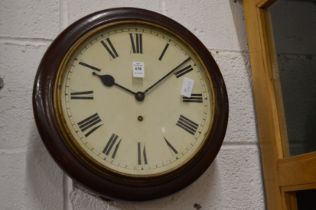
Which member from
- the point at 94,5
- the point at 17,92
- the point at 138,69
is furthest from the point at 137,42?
the point at 17,92

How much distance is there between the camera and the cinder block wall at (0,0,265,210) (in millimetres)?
898

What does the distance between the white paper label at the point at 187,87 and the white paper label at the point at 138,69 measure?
95 millimetres

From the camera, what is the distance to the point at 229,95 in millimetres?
1062

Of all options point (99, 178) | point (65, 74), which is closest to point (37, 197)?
point (99, 178)

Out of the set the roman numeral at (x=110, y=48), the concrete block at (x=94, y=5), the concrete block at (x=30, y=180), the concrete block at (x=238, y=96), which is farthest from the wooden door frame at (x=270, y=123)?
the concrete block at (x=30, y=180)

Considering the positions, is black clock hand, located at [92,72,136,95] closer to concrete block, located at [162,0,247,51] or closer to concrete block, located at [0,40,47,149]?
concrete block, located at [0,40,47,149]

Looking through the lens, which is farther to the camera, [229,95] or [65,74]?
[229,95]

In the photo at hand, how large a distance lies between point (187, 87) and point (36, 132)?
346mm

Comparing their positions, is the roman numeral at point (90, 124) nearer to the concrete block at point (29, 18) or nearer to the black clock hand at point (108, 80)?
the black clock hand at point (108, 80)

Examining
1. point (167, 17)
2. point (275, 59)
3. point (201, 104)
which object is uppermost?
point (167, 17)

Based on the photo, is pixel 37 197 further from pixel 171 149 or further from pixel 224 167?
pixel 224 167

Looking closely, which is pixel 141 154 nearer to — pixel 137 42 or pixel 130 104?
pixel 130 104

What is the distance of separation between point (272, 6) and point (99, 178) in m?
0.57

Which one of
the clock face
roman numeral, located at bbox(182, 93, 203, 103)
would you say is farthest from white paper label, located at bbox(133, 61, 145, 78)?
roman numeral, located at bbox(182, 93, 203, 103)
